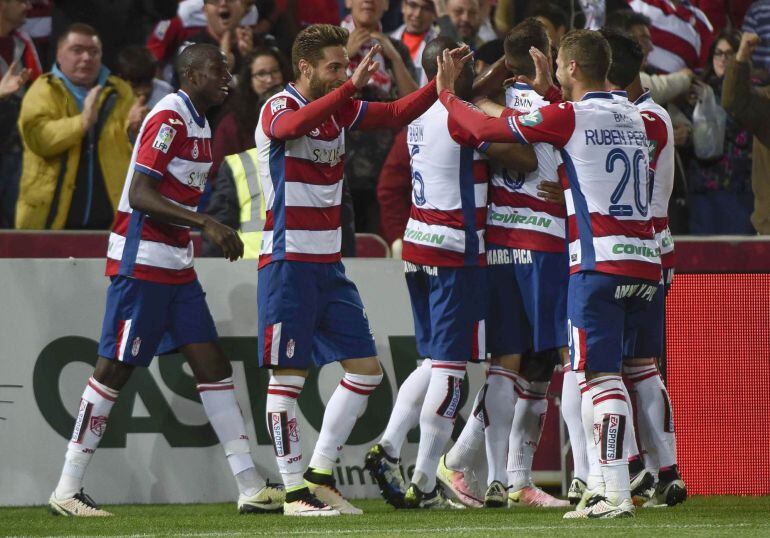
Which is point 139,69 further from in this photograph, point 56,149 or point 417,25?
point 417,25

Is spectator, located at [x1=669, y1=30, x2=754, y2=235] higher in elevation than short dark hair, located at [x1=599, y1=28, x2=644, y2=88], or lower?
lower

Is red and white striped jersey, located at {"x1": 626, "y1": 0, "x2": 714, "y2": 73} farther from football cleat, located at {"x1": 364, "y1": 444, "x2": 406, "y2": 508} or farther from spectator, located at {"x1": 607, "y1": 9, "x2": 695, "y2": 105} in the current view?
football cleat, located at {"x1": 364, "y1": 444, "x2": 406, "y2": 508}

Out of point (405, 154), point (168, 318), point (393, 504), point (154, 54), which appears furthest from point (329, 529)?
point (154, 54)

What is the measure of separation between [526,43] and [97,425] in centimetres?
293

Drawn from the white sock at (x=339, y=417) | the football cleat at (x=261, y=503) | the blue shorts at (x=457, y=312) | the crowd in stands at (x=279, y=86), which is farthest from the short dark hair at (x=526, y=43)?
the football cleat at (x=261, y=503)

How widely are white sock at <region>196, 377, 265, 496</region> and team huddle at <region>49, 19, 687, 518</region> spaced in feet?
0.03

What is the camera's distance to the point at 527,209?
7.54m

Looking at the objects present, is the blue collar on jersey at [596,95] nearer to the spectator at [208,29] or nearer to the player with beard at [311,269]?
the player with beard at [311,269]

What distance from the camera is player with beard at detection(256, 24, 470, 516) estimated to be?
279 inches

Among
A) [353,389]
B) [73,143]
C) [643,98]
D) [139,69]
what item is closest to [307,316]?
[353,389]

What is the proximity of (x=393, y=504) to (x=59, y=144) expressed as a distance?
368 cm

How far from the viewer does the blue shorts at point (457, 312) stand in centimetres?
734

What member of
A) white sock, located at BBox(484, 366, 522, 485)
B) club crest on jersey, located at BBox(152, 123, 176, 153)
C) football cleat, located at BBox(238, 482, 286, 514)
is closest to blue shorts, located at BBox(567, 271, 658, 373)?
white sock, located at BBox(484, 366, 522, 485)

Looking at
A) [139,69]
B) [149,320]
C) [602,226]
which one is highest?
[139,69]
